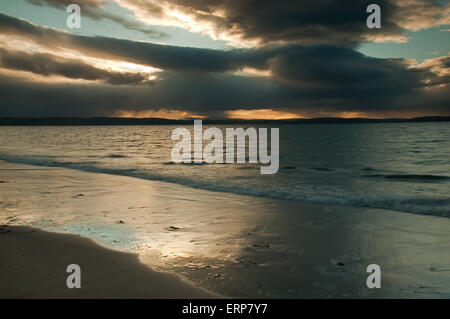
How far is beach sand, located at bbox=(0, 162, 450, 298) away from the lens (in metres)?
4.77

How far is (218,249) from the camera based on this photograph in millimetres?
6496

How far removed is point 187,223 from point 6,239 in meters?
3.97

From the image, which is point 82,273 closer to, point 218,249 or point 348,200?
point 218,249

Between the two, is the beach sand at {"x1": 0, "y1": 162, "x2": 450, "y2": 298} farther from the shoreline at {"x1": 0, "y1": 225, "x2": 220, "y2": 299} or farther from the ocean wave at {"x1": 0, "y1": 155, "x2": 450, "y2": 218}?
the ocean wave at {"x1": 0, "y1": 155, "x2": 450, "y2": 218}

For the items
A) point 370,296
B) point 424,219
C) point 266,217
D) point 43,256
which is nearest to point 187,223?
point 266,217

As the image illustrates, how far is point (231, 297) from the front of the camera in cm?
450
